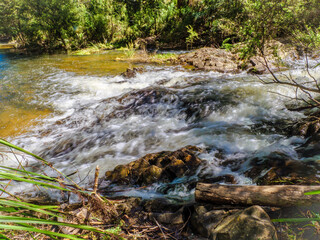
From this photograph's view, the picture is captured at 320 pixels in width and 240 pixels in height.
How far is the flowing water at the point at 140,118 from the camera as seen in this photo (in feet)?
11.8

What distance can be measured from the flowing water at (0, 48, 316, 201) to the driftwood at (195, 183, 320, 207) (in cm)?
60

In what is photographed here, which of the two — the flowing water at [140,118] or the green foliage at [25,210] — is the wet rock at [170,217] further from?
the green foliage at [25,210]

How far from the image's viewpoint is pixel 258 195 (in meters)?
1.79

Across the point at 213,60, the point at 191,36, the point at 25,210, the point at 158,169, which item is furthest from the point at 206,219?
the point at 191,36

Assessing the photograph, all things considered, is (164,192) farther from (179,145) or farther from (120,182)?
(179,145)

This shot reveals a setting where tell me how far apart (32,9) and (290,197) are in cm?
2154

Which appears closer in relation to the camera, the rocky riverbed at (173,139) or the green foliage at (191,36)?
the rocky riverbed at (173,139)

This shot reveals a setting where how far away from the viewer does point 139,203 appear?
2.33 meters

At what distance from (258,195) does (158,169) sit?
4.44 feet

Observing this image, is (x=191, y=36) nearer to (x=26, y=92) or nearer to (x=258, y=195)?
(x=26, y=92)

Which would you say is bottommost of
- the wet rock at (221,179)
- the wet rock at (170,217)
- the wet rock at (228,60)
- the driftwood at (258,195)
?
the wet rock at (221,179)

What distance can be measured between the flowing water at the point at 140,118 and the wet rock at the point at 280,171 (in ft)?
0.54

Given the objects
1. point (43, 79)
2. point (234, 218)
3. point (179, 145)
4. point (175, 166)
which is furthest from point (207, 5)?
point (234, 218)

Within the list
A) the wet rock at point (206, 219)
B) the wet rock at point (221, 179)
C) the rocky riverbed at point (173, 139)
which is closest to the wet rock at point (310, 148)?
the rocky riverbed at point (173, 139)
